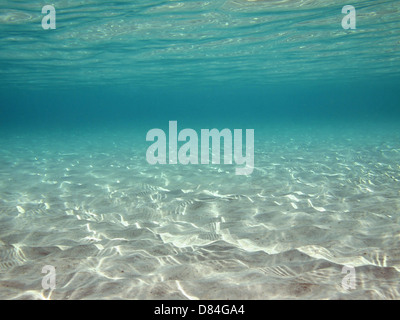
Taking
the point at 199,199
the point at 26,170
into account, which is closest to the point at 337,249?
the point at 199,199

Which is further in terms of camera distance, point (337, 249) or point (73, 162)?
point (73, 162)

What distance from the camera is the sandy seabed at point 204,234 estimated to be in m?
3.27

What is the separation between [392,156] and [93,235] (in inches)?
517

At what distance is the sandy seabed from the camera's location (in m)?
3.27

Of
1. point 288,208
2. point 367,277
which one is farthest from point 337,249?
point 288,208

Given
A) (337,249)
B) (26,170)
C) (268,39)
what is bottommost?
(337,249)

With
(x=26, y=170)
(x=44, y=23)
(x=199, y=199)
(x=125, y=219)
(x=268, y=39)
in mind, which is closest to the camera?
(x=125, y=219)

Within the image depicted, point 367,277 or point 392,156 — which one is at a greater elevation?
point 392,156

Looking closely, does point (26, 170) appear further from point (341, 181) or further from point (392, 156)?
point (392, 156)

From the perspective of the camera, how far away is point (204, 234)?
203 inches

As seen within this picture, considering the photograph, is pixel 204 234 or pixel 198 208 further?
pixel 198 208

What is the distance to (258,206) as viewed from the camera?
673 cm

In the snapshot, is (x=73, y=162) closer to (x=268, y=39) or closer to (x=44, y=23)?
(x=44, y=23)
